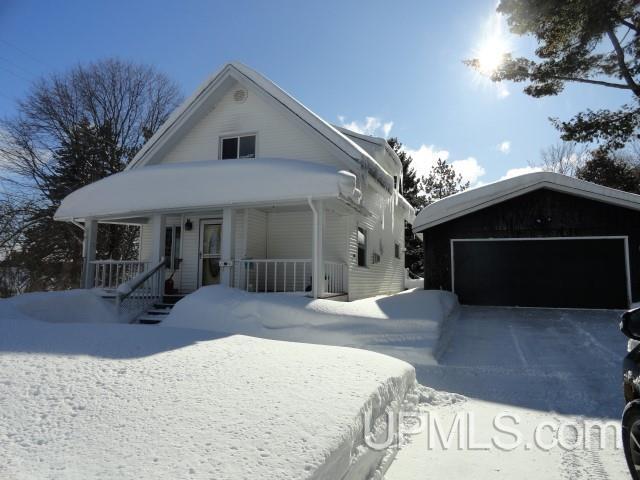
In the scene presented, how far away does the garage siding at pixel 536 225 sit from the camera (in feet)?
37.8

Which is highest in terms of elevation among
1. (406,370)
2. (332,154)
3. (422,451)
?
(332,154)

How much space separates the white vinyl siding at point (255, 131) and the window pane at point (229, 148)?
170 mm

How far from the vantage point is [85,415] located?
250 cm

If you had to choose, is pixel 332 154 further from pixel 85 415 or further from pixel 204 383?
pixel 85 415

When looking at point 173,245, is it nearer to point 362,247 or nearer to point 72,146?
point 362,247

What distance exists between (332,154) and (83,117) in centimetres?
2040

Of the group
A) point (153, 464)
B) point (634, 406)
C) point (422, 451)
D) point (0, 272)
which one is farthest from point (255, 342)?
point (0, 272)

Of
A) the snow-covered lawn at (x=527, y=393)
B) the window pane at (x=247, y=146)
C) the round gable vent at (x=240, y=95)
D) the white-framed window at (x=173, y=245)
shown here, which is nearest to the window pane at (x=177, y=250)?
the white-framed window at (x=173, y=245)

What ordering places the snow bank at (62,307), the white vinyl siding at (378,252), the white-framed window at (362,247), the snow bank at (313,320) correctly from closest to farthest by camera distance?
the snow bank at (313,320) → the snow bank at (62,307) → the white vinyl siding at (378,252) → the white-framed window at (362,247)

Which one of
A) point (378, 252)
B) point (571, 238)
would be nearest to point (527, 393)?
point (571, 238)

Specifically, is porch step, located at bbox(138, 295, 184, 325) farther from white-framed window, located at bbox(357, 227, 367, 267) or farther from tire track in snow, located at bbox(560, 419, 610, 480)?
tire track in snow, located at bbox(560, 419, 610, 480)

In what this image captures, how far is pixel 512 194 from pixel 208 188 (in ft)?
28.1

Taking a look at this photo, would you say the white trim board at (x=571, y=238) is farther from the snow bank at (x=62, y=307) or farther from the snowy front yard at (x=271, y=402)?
the snow bank at (x=62, y=307)

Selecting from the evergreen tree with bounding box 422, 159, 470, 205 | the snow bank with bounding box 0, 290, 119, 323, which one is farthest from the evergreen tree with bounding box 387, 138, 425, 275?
the snow bank with bounding box 0, 290, 119, 323
